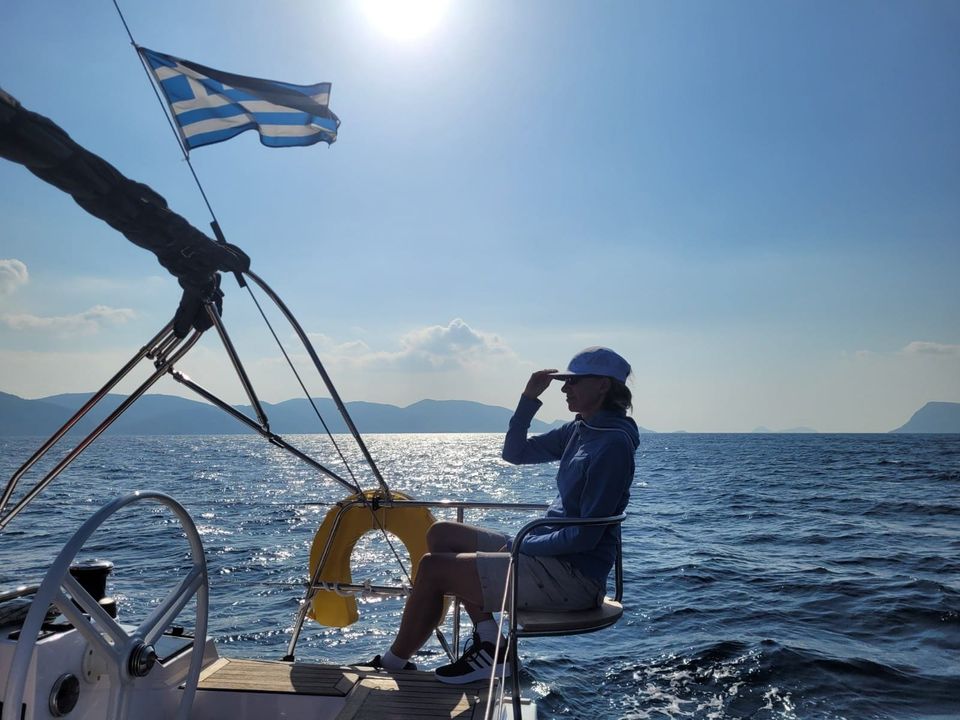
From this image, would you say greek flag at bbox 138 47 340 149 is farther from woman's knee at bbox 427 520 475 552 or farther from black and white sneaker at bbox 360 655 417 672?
black and white sneaker at bbox 360 655 417 672

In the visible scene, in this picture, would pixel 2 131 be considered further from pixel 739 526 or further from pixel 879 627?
pixel 739 526

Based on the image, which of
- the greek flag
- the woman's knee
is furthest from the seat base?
the greek flag

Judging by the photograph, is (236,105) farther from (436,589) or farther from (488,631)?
(488,631)

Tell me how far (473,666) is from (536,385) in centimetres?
135

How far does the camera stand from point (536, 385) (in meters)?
3.68

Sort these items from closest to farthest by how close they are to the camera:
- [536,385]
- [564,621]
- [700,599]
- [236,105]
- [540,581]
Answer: [564,621]
[540,581]
[236,105]
[536,385]
[700,599]

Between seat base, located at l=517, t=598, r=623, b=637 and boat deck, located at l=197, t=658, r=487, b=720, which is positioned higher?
seat base, located at l=517, t=598, r=623, b=637

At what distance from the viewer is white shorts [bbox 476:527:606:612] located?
2.95 m

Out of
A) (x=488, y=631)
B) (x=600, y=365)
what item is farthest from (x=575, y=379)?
(x=488, y=631)

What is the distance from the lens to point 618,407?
324cm

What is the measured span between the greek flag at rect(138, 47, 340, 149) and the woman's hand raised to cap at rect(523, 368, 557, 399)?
158 cm

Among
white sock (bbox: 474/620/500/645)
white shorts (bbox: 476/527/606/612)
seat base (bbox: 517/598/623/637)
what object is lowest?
white sock (bbox: 474/620/500/645)

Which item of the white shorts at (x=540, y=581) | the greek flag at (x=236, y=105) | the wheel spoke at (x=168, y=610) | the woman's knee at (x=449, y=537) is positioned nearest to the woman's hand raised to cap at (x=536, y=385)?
the woman's knee at (x=449, y=537)

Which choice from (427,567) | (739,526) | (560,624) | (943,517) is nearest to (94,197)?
(427,567)
